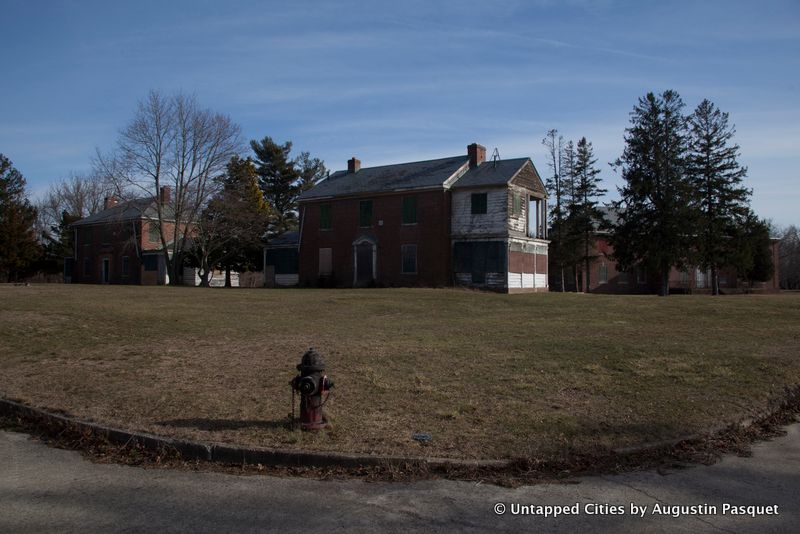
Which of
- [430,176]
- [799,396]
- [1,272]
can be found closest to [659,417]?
[799,396]

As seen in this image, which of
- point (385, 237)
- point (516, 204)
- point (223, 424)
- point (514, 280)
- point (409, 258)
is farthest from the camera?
point (385, 237)

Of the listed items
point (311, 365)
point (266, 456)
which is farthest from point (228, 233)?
point (266, 456)

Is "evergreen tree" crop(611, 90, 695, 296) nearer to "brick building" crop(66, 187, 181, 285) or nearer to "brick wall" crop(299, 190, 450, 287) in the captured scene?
"brick wall" crop(299, 190, 450, 287)

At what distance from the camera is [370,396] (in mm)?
7703

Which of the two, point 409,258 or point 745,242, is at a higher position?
point 745,242

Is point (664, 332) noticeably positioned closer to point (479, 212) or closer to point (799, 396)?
point (799, 396)

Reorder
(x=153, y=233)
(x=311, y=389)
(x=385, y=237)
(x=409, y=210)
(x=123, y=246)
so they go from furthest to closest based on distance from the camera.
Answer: (x=153, y=233)
(x=123, y=246)
(x=385, y=237)
(x=409, y=210)
(x=311, y=389)

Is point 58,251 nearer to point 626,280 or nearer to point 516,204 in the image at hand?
point 516,204

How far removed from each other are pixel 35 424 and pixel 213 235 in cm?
3459

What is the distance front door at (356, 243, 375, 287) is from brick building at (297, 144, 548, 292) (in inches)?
2.2

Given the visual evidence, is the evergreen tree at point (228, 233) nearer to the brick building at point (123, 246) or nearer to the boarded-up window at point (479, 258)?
the brick building at point (123, 246)

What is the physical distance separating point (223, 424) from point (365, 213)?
29.5m

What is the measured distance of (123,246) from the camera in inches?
1903

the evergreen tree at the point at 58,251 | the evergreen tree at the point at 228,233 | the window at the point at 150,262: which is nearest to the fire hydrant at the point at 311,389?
the evergreen tree at the point at 228,233
